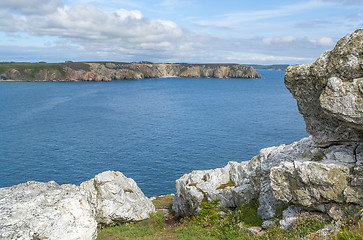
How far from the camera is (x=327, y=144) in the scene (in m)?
15.7

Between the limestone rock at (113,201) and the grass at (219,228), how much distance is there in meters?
0.87

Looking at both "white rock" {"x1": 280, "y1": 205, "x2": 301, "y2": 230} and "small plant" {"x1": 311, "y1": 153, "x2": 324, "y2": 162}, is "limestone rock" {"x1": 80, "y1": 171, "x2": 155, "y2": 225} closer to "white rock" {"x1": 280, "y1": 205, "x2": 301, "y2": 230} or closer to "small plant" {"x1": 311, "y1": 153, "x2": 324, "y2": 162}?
"white rock" {"x1": 280, "y1": 205, "x2": 301, "y2": 230}

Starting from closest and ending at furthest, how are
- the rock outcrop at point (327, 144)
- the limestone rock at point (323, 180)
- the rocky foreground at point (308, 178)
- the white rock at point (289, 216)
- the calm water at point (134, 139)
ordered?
the rocky foreground at point (308, 178) → the rock outcrop at point (327, 144) → the limestone rock at point (323, 180) → the white rock at point (289, 216) → the calm water at point (134, 139)

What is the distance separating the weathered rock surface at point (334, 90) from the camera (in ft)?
39.6

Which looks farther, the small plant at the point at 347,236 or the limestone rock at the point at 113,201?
the limestone rock at the point at 113,201

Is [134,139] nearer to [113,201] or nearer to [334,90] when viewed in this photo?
[113,201]

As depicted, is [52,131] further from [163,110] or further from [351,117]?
[351,117]

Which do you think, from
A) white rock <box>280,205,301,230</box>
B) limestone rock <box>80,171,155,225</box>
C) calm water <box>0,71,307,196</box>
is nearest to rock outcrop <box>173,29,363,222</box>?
white rock <box>280,205,301,230</box>

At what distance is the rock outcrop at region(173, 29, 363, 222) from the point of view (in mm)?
12266

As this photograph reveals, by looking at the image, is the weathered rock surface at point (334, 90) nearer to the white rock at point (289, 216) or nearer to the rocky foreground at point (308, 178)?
the rocky foreground at point (308, 178)

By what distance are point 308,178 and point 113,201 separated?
16523 mm

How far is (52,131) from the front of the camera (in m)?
77.8

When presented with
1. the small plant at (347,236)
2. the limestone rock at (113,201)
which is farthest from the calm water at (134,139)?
the small plant at (347,236)

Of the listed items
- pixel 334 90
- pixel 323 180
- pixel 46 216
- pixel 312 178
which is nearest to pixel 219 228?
pixel 312 178
